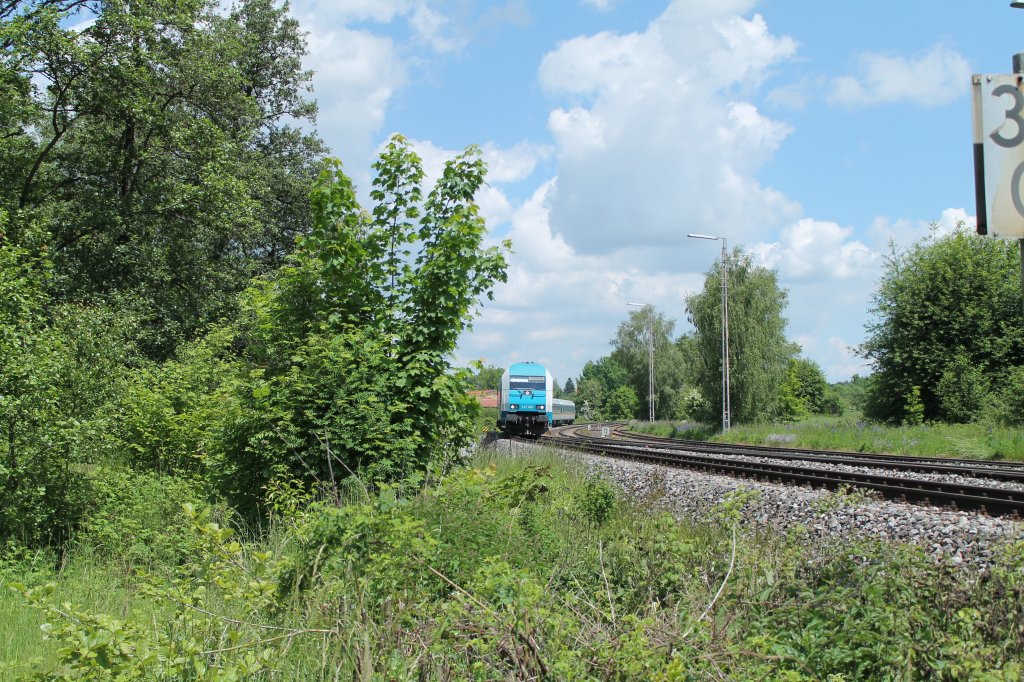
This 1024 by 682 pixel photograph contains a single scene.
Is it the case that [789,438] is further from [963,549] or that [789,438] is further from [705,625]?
[705,625]

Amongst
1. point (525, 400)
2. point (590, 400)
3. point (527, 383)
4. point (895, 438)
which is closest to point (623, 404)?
point (590, 400)

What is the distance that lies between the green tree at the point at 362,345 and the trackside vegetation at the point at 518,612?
2295 millimetres

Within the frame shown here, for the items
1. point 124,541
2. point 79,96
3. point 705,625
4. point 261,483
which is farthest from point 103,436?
point 79,96

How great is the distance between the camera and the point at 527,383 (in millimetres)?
40594

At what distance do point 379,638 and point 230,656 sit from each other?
2.34 ft

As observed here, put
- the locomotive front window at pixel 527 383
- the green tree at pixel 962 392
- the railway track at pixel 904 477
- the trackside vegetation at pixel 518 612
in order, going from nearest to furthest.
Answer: the trackside vegetation at pixel 518 612
the railway track at pixel 904 477
the green tree at pixel 962 392
the locomotive front window at pixel 527 383

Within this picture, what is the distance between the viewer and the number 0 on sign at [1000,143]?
119 inches

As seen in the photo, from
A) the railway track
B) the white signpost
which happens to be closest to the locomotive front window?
the railway track

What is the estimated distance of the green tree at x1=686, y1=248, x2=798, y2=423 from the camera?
4297 centimetres

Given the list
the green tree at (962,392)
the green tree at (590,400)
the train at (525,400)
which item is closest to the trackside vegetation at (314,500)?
the train at (525,400)

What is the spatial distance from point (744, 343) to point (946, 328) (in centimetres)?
998

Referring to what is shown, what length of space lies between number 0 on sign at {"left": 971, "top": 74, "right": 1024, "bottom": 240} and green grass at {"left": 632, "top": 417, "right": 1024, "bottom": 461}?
23.4 metres

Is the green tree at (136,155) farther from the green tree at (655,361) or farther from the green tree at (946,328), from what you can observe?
the green tree at (655,361)

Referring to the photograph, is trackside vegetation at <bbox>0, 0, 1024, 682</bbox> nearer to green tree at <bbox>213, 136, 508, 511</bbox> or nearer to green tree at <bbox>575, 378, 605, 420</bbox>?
green tree at <bbox>213, 136, 508, 511</bbox>
